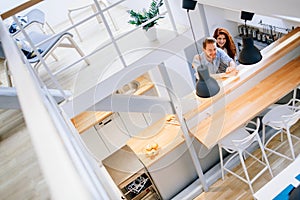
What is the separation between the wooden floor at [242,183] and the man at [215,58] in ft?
4.22

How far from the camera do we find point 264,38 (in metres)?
4.49

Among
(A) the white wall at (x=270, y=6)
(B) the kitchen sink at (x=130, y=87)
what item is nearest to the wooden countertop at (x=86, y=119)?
(B) the kitchen sink at (x=130, y=87)

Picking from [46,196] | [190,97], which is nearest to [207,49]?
[190,97]

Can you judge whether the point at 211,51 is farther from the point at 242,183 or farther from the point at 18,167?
the point at 18,167

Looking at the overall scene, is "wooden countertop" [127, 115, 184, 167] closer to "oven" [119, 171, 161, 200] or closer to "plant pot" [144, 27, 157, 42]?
"oven" [119, 171, 161, 200]

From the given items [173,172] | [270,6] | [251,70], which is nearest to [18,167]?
[270,6]

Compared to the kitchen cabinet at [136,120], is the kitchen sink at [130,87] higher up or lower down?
higher up

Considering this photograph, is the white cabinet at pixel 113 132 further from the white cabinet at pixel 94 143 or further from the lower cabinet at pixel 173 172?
the lower cabinet at pixel 173 172

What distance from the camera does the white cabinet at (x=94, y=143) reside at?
3.78 metres

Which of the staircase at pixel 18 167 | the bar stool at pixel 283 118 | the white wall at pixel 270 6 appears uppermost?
the white wall at pixel 270 6

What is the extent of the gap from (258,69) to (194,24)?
47.0 inches

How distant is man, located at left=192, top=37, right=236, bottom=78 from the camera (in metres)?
3.60

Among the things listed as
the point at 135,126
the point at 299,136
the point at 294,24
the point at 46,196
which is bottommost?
the point at 299,136

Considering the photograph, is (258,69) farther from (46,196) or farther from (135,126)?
(46,196)
